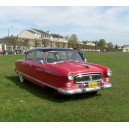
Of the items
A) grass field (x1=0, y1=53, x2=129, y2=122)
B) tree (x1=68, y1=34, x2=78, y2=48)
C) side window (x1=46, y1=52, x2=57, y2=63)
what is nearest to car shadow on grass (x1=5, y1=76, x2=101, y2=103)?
grass field (x1=0, y1=53, x2=129, y2=122)

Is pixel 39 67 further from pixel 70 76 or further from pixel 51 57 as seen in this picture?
pixel 70 76

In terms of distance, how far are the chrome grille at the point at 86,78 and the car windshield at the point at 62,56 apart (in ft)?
4.30

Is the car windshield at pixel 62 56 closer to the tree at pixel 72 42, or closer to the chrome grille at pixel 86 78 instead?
the chrome grille at pixel 86 78

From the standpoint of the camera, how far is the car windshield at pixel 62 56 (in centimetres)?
763

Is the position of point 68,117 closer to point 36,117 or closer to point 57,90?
point 36,117

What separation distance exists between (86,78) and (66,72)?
27.1 inches

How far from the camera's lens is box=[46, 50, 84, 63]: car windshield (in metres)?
7.63

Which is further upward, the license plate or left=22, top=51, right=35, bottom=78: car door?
left=22, top=51, right=35, bottom=78: car door

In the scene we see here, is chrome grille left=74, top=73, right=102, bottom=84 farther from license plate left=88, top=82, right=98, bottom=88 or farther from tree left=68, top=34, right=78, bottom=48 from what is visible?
tree left=68, top=34, right=78, bottom=48

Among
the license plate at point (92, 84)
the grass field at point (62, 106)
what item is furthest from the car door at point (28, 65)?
the license plate at point (92, 84)

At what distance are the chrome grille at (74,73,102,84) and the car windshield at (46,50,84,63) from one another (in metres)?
1.31

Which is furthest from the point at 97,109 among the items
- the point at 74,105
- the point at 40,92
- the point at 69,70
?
the point at 40,92

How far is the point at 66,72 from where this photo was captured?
637 centimetres

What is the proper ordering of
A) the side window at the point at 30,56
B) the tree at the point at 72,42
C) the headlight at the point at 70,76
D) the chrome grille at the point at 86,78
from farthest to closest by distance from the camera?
the tree at the point at 72,42 → the side window at the point at 30,56 → the chrome grille at the point at 86,78 → the headlight at the point at 70,76
